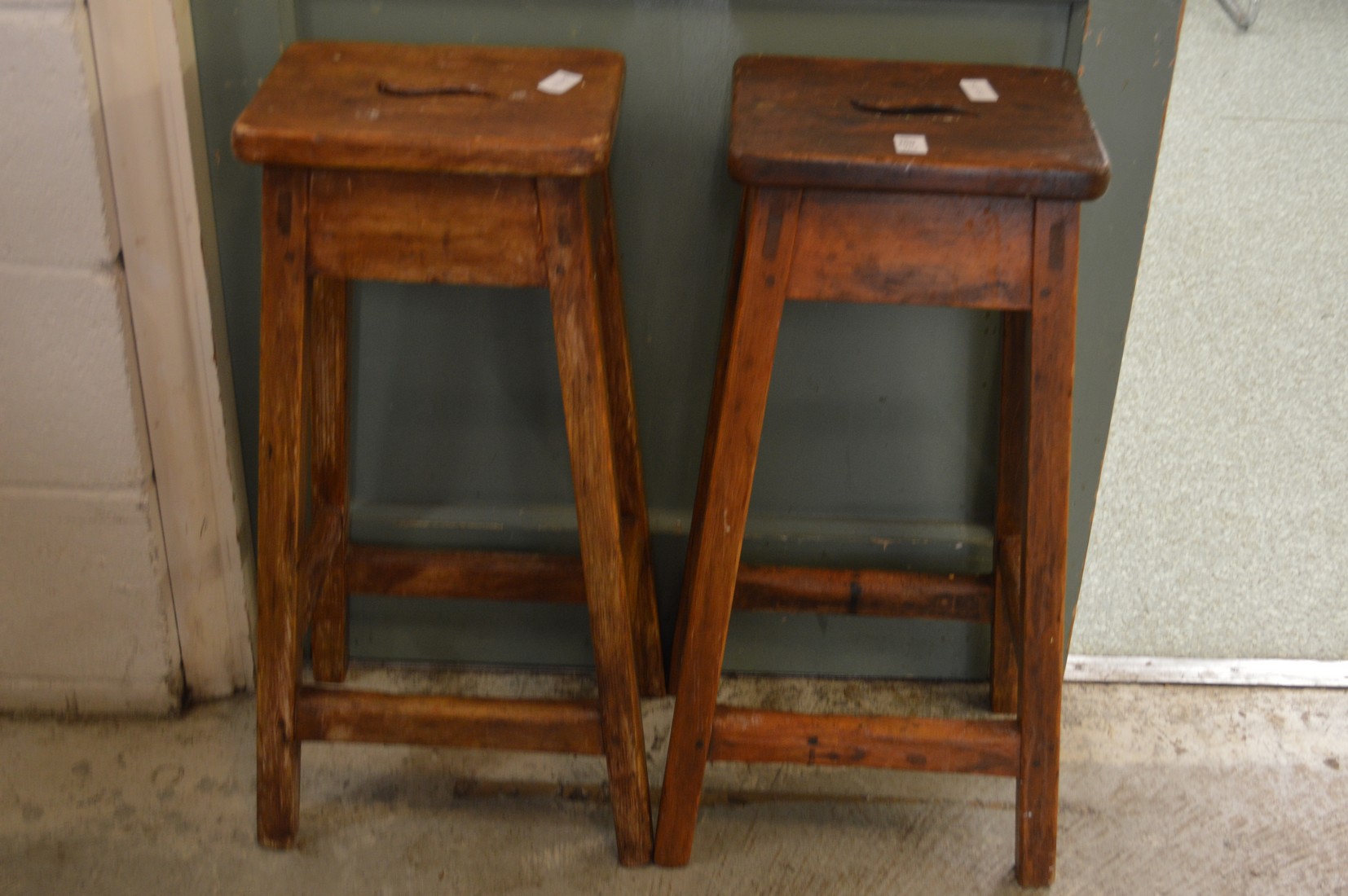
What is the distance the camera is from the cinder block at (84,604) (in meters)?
1.63

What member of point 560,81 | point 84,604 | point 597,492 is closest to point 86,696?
point 84,604

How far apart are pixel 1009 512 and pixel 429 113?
98 centimetres

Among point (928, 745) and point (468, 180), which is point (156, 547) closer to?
point (468, 180)

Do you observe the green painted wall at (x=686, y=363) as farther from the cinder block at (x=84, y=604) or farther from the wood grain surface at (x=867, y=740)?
the wood grain surface at (x=867, y=740)

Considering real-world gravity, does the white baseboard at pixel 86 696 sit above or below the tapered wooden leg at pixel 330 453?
below

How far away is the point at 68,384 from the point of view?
154 cm

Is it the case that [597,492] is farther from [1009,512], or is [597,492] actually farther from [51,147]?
[51,147]

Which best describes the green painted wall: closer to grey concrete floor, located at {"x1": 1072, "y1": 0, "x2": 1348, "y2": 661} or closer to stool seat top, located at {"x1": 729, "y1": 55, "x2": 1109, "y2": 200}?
stool seat top, located at {"x1": 729, "y1": 55, "x2": 1109, "y2": 200}

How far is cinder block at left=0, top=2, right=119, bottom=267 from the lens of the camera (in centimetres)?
135

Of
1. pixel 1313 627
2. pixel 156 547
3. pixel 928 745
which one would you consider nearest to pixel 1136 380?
pixel 1313 627

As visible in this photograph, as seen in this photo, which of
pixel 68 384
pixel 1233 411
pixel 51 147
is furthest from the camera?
pixel 1233 411

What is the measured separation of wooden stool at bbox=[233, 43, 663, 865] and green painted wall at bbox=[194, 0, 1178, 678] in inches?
3.5

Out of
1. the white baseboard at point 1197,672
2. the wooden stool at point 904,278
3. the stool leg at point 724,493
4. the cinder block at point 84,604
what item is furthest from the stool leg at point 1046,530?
the cinder block at point 84,604

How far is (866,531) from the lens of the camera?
5.76ft
